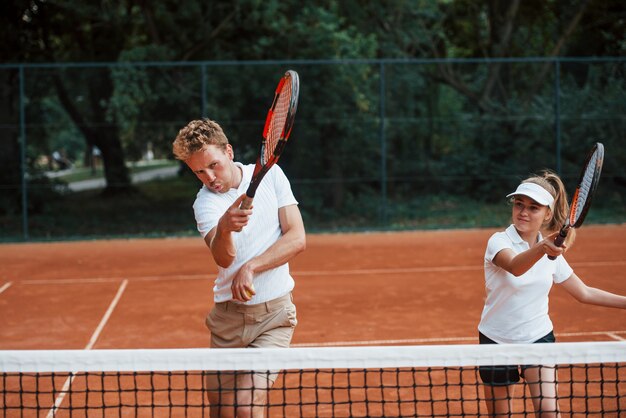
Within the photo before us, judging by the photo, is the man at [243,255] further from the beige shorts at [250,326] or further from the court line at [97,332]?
the court line at [97,332]

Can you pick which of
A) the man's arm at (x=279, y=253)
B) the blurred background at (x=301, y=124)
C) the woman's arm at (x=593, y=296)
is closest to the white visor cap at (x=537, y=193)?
the woman's arm at (x=593, y=296)

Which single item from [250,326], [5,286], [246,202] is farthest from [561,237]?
[5,286]

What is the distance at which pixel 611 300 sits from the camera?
11.7 ft

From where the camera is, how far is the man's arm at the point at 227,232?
3.02 m

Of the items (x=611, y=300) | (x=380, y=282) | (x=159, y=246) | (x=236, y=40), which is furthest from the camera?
(x=236, y=40)

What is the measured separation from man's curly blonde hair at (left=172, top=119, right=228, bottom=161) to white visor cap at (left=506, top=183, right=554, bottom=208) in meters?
1.29

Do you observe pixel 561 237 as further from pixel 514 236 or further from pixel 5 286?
pixel 5 286

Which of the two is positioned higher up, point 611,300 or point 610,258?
point 611,300

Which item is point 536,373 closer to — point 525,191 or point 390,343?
point 525,191

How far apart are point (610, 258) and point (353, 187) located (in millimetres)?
5185

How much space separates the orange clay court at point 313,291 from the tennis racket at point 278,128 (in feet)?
10.9

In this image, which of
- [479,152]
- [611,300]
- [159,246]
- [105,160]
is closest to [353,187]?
[479,152]

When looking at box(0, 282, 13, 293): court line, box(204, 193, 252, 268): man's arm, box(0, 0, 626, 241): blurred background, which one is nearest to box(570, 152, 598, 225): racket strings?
box(204, 193, 252, 268): man's arm

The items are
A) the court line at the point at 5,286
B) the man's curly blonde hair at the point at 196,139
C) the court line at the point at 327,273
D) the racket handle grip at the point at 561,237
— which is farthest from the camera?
the court line at the point at 327,273
